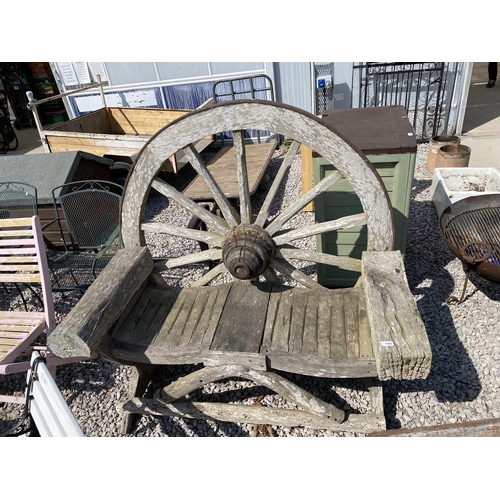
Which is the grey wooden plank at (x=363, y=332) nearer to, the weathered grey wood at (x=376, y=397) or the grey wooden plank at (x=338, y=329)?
the grey wooden plank at (x=338, y=329)

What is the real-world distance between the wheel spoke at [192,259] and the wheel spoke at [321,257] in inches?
16.3

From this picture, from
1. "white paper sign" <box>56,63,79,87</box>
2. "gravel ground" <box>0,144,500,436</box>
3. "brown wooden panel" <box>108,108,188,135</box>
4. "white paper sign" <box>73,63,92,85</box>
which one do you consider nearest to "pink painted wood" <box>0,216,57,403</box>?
"gravel ground" <box>0,144,500,436</box>

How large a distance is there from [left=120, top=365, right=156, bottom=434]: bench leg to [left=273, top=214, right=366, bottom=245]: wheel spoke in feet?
4.18

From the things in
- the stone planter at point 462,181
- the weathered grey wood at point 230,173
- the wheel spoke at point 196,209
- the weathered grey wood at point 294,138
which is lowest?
the stone planter at point 462,181

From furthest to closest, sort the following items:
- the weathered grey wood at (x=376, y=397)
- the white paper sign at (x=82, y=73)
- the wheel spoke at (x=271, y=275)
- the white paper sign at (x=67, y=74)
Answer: the white paper sign at (x=67, y=74)
the white paper sign at (x=82, y=73)
the wheel spoke at (x=271, y=275)
the weathered grey wood at (x=376, y=397)

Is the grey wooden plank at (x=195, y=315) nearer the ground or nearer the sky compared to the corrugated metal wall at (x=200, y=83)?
nearer the ground

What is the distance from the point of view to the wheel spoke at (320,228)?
221 centimetres

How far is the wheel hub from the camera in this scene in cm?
218

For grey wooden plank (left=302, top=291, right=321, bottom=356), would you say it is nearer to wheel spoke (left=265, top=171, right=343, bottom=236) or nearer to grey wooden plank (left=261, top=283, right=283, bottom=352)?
grey wooden plank (left=261, top=283, right=283, bottom=352)

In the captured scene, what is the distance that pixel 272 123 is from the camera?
201 cm

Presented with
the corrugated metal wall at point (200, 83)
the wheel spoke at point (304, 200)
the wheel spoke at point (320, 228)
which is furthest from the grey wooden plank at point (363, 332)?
the corrugated metal wall at point (200, 83)

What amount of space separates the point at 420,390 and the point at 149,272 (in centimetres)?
193

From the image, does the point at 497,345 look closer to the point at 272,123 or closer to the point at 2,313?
the point at 272,123
